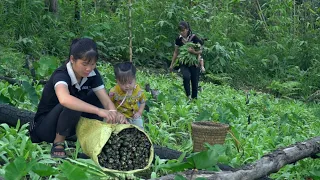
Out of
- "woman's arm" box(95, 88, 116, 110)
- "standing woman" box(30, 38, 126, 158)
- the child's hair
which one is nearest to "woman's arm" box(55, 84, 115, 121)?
"standing woman" box(30, 38, 126, 158)

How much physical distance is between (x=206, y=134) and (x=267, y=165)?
39.9 inches

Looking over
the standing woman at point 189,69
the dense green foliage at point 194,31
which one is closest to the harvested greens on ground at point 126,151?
the standing woman at point 189,69

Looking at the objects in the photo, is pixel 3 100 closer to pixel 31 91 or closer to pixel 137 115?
pixel 31 91

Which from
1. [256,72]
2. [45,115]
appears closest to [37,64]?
[45,115]

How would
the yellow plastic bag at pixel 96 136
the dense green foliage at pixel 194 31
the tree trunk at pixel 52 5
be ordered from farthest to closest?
1. the tree trunk at pixel 52 5
2. the dense green foliage at pixel 194 31
3. the yellow plastic bag at pixel 96 136

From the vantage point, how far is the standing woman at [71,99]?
14.0ft

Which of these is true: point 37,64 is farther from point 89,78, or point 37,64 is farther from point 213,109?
point 89,78

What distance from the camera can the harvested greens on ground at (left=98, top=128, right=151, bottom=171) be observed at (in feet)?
13.5

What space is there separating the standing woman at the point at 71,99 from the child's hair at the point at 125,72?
364 millimetres

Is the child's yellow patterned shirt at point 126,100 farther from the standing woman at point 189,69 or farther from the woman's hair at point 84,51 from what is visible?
the standing woman at point 189,69

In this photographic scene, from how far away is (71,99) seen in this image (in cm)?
423

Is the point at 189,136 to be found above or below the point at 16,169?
below

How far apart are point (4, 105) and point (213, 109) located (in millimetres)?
3646

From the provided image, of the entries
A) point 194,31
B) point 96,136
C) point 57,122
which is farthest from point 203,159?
point 194,31
